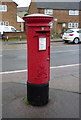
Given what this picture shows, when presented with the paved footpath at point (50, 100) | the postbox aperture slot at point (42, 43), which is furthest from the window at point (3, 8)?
the postbox aperture slot at point (42, 43)

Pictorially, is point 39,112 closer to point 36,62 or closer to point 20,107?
point 20,107

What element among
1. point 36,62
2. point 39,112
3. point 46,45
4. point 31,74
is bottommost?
point 39,112

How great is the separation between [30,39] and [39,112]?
1402mm

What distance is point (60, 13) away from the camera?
34844mm

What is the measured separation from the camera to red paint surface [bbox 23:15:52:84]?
3541mm

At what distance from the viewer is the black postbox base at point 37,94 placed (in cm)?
372

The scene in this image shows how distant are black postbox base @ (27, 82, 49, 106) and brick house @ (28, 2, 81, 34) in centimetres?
3094

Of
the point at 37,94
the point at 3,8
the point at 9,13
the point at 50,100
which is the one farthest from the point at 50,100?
the point at 3,8

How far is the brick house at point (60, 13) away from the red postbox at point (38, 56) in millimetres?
30805

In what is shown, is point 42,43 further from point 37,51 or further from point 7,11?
point 7,11

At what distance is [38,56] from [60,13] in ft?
107

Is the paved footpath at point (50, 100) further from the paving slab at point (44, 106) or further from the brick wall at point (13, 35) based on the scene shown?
the brick wall at point (13, 35)

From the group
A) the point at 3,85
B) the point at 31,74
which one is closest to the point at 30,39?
the point at 31,74

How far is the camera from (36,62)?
3654 millimetres
